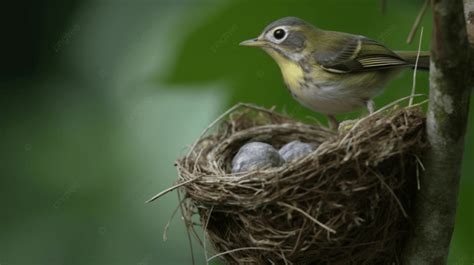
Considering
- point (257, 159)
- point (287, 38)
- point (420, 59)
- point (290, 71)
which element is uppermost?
point (287, 38)

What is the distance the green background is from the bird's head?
0.17 metres

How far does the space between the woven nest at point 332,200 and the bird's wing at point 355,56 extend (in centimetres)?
38

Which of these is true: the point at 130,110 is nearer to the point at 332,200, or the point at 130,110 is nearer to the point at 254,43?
the point at 254,43

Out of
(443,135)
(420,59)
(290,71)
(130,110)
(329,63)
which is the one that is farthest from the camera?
(130,110)

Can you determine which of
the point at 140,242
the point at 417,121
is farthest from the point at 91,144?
the point at 417,121

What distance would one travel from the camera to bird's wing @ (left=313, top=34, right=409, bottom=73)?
4680mm

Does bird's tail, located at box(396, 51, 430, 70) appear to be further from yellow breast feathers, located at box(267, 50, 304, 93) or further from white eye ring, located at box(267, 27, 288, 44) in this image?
white eye ring, located at box(267, 27, 288, 44)

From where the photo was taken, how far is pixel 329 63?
4.89m

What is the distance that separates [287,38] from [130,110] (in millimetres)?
1077

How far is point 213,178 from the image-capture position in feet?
14.5

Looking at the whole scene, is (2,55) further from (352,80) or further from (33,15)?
(352,80)

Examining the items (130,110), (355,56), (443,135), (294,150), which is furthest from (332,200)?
(130,110)

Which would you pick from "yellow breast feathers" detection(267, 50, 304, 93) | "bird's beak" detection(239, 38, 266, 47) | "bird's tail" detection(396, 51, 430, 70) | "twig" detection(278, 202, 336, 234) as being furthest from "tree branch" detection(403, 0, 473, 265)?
"bird's beak" detection(239, 38, 266, 47)

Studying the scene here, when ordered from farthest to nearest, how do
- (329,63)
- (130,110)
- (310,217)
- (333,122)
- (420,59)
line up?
(130,110) → (333,122) → (329,63) → (420,59) → (310,217)
